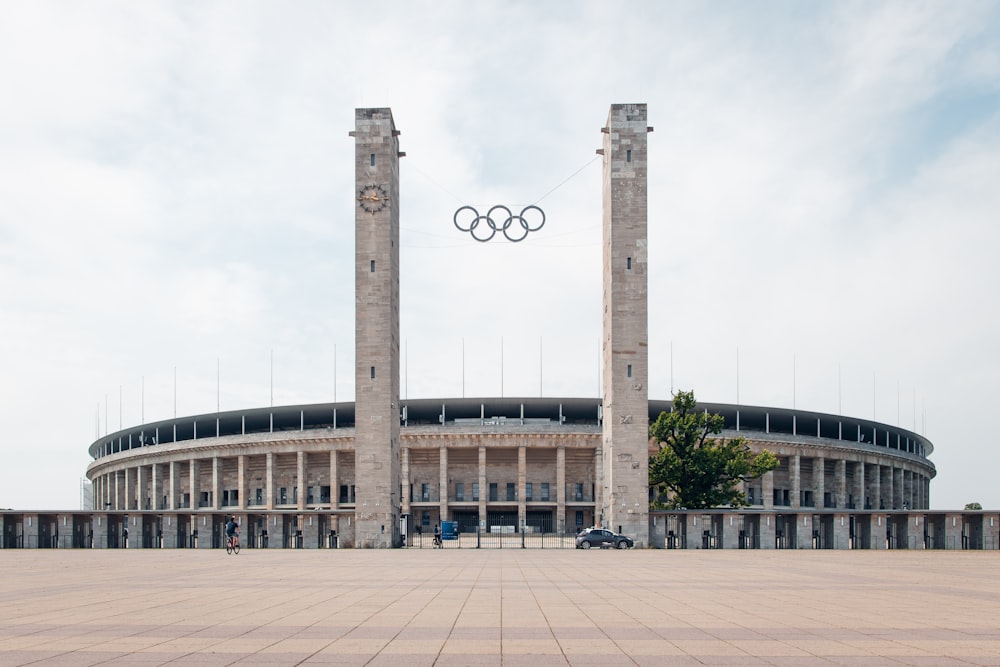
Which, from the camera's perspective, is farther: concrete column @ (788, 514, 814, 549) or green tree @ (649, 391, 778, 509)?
green tree @ (649, 391, 778, 509)

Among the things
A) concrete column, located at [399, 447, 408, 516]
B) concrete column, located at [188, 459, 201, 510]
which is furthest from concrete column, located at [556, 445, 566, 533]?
concrete column, located at [188, 459, 201, 510]

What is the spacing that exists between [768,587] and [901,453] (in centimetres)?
9631

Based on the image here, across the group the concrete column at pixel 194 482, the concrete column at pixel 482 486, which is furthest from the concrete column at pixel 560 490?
the concrete column at pixel 194 482

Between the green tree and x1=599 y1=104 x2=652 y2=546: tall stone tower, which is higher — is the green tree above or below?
below

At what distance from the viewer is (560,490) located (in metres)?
87.9

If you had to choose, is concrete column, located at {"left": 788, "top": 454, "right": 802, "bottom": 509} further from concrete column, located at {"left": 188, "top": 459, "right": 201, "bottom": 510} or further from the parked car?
concrete column, located at {"left": 188, "top": 459, "right": 201, "bottom": 510}

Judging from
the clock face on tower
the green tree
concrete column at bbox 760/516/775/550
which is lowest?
concrete column at bbox 760/516/775/550

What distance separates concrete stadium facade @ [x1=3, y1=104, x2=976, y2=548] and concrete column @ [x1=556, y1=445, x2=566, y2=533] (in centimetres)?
18

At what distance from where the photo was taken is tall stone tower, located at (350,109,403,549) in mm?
54719

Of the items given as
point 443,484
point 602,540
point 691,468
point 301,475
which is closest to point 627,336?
point 602,540

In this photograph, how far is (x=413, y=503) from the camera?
89438 mm

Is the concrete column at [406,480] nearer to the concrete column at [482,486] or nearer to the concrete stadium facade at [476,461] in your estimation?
the concrete stadium facade at [476,461]

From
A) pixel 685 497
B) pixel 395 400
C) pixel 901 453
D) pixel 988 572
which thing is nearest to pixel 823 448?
pixel 901 453

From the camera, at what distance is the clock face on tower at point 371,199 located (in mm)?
56625
